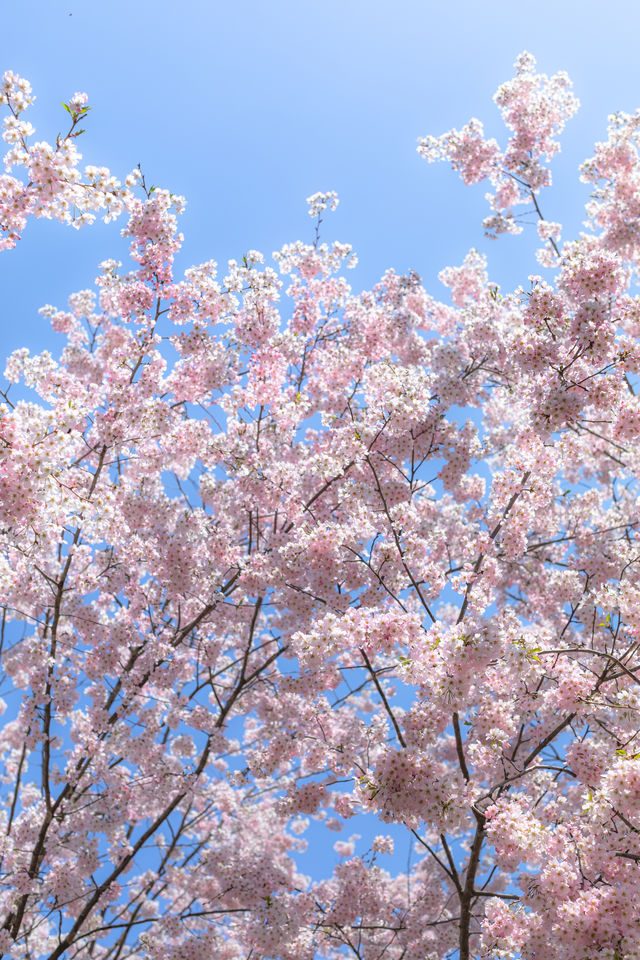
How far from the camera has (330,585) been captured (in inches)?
299

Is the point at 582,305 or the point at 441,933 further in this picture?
the point at 441,933

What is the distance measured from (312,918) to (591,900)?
17.6ft

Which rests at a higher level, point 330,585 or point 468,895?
point 330,585

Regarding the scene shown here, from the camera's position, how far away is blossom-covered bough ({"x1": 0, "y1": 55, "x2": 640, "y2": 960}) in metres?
5.55

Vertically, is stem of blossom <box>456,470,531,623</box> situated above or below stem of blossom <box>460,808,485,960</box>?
above

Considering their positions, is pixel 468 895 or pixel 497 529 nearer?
pixel 468 895

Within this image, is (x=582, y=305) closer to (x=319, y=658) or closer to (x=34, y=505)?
(x=319, y=658)

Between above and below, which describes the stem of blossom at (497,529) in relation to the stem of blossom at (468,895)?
above

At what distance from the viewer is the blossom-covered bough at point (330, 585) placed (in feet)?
18.2

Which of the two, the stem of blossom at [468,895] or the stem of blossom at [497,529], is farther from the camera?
the stem of blossom at [497,529]

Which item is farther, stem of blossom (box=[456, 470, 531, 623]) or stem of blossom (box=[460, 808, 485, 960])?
stem of blossom (box=[456, 470, 531, 623])

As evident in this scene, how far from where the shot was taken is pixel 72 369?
37.5 ft

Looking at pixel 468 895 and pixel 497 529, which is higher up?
pixel 497 529

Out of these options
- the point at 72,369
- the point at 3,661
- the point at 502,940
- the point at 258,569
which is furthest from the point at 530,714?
the point at 72,369
